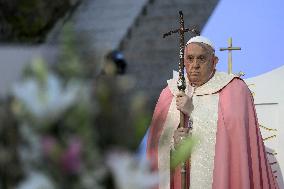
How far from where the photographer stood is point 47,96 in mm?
802

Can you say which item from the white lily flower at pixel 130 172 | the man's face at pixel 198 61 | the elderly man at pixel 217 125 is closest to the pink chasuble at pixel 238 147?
the elderly man at pixel 217 125

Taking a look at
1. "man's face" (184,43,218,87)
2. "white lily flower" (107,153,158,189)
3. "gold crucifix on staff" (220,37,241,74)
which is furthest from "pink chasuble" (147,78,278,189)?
"white lily flower" (107,153,158,189)

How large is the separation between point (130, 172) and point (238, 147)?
2300 millimetres

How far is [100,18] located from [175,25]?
1076 mm

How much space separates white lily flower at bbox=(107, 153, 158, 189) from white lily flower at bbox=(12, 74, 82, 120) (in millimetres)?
88

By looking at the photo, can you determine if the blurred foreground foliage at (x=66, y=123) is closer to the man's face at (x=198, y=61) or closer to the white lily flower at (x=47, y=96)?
the white lily flower at (x=47, y=96)

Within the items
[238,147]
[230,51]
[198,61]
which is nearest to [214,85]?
[198,61]

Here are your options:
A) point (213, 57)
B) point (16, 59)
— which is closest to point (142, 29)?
point (213, 57)

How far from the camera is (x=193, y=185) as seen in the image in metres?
3.19

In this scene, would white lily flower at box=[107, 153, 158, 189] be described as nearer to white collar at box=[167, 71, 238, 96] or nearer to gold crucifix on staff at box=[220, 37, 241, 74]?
white collar at box=[167, 71, 238, 96]

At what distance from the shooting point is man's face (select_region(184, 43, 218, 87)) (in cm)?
312

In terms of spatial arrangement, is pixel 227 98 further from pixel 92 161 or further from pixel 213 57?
pixel 92 161

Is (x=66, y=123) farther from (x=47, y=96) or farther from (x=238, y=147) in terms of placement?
(x=238, y=147)

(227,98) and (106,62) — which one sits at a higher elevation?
(106,62)
